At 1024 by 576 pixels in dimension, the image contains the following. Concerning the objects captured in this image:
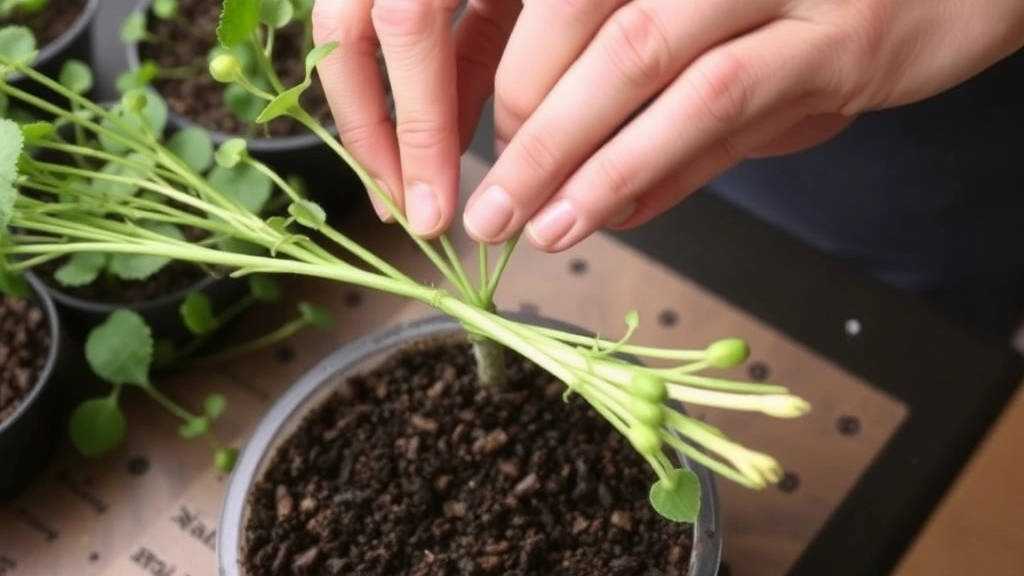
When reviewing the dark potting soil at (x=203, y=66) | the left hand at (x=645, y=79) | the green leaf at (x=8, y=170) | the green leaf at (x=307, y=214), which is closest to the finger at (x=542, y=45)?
the left hand at (x=645, y=79)

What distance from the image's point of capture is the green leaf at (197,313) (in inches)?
27.1

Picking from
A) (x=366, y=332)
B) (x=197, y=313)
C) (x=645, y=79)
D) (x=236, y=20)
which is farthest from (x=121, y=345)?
(x=645, y=79)

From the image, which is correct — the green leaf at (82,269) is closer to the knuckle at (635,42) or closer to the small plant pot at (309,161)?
the small plant pot at (309,161)

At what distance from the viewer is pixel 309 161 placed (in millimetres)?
787

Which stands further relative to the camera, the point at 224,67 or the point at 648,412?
the point at 224,67

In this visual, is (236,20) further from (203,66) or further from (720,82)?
(203,66)

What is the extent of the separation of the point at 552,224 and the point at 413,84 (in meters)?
0.09

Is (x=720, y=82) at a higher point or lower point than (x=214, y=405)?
higher

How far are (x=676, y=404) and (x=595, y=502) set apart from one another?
0.07 meters

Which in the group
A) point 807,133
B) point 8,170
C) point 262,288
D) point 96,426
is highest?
point 807,133

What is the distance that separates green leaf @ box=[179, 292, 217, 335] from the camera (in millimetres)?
689

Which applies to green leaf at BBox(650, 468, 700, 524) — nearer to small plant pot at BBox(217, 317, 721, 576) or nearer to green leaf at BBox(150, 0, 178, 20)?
small plant pot at BBox(217, 317, 721, 576)

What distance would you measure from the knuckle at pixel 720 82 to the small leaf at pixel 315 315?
33 centimetres

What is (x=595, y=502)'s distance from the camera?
0.59 meters
